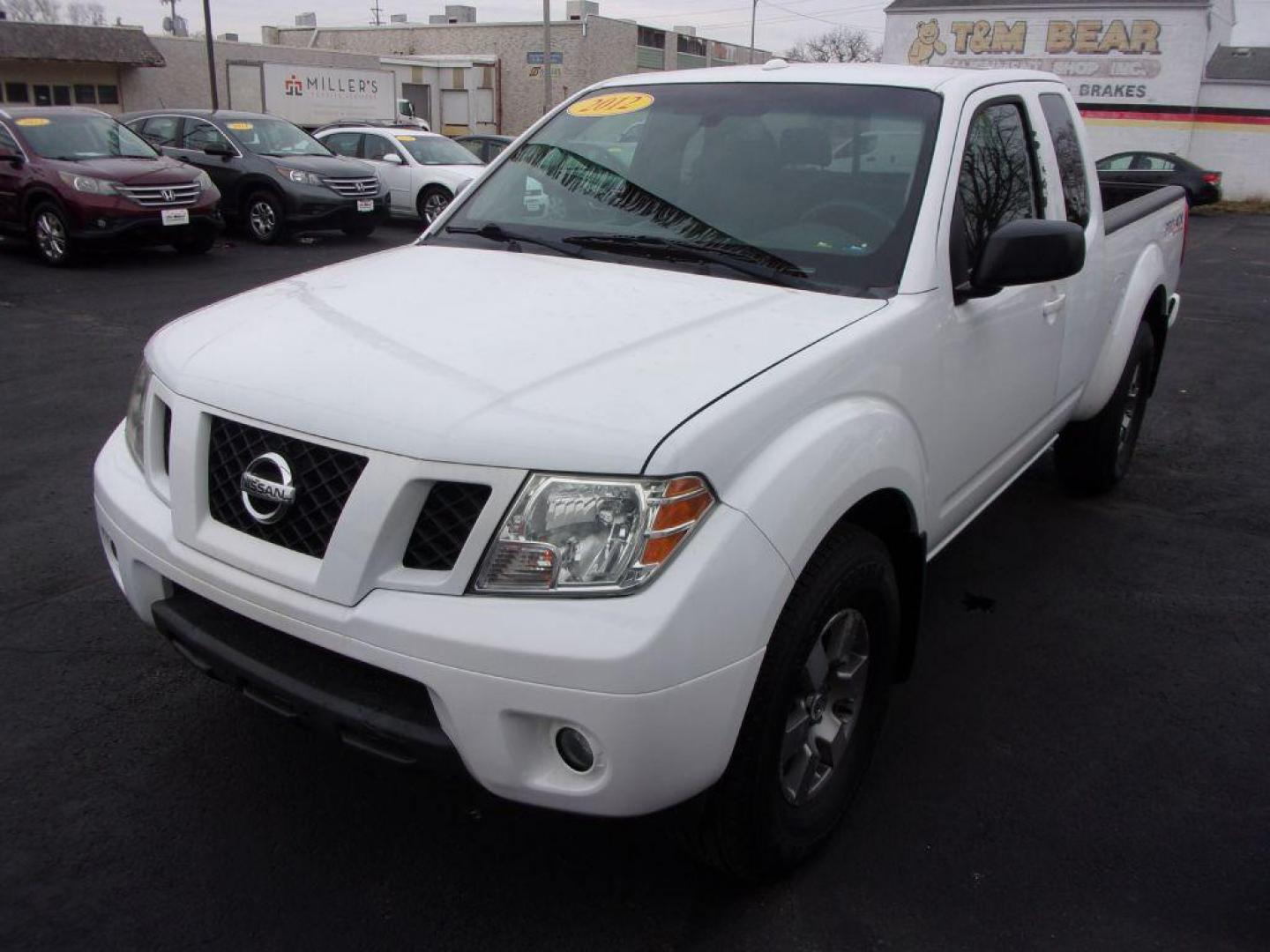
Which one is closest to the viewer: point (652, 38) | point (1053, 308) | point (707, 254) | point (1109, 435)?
point (707, 254)

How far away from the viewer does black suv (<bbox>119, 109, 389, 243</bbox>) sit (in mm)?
14133

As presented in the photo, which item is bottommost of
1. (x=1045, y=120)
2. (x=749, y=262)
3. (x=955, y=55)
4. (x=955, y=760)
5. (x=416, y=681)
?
(x=955, y=760)

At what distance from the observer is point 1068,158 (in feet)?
13.8

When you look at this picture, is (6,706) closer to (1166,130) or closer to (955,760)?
(955,760)

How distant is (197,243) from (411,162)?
183 inches

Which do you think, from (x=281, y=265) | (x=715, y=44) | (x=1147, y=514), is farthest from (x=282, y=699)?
(x=715, y=44)

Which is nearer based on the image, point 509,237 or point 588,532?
point 588,532

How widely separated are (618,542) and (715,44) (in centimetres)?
6937

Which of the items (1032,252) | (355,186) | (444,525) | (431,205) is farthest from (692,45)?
(444,525)

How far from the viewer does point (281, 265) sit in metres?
12.6

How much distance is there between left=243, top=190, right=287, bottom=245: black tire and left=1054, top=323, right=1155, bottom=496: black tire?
11.5m

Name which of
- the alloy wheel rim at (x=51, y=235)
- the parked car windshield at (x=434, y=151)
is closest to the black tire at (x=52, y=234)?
the alloy wheel rim at (x=51, y=235)

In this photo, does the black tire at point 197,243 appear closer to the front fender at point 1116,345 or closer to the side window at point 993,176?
the front fender at point 1116,345

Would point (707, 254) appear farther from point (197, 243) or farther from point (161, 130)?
point (161, 130)
